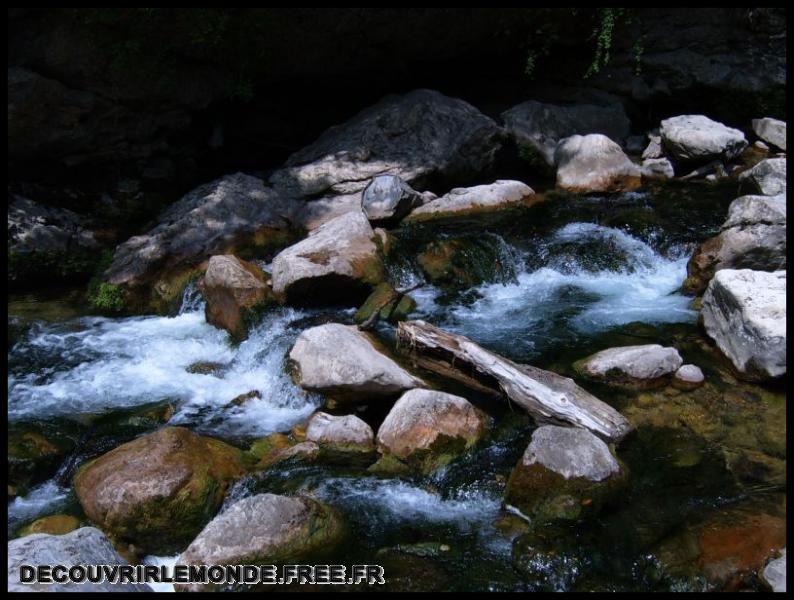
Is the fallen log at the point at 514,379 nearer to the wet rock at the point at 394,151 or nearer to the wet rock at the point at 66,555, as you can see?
the wet rock at the point at 66,555

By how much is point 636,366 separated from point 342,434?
2.25 m

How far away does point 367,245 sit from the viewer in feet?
22.1

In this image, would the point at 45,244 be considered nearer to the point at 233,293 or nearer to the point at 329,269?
the point at 233,293

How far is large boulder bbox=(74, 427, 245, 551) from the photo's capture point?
3.89 meters

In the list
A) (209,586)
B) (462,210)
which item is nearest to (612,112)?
(462,210)

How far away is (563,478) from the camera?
12.5 ft

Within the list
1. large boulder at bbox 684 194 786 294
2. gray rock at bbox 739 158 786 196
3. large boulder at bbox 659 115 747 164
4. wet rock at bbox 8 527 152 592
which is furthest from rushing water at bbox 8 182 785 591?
large boulder at bbox 659 115 747 164

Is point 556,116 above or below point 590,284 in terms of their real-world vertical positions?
above

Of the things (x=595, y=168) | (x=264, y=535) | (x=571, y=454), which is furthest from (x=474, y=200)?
(x=264, y=535)

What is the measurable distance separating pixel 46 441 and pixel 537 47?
9693 millimetres

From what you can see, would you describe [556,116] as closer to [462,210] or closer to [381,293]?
[462,210]

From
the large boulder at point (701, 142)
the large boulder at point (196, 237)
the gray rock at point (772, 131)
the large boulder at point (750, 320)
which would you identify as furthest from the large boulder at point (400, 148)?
the large boulder at point (750, 320)

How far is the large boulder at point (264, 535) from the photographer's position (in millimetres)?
3496

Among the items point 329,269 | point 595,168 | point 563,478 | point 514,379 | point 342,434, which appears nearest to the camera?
point 563,478
